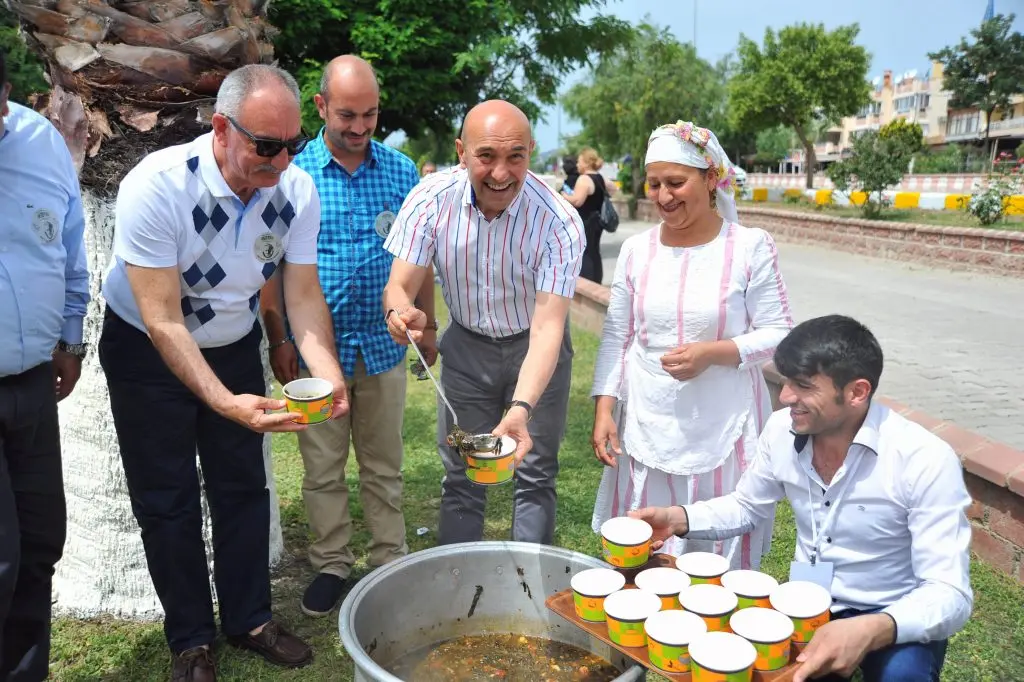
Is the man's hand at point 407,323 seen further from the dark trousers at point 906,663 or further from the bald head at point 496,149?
the dark trousers at point 906,663

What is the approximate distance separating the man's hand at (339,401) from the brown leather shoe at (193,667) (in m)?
0.98

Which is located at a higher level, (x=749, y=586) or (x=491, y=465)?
(x=491, y=465)

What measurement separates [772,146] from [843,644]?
78481 mm

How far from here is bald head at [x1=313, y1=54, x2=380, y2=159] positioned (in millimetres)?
3125

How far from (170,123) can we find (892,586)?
9.36 ft

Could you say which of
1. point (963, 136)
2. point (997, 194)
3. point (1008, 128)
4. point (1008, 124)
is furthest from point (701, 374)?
point (963, 136)

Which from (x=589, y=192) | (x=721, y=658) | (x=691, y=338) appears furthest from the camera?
(x=589, y=192)

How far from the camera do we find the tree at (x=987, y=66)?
46.9 meters

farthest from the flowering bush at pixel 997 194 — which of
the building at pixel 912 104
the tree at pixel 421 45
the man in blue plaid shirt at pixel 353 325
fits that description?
the building at pixel 912 104

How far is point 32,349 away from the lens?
2420mm

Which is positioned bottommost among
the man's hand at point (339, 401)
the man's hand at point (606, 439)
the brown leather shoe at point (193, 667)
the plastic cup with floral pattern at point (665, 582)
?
the brown leather shoe at point (193, 667)

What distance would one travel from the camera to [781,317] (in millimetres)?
2789

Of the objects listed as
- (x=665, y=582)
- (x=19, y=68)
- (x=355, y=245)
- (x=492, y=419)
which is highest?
(x=19, y=68)

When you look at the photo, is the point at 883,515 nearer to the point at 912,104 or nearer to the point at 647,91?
the point at 647,91
